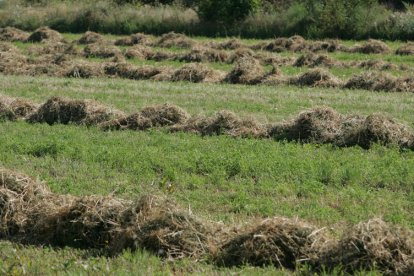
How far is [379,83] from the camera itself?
19.7m

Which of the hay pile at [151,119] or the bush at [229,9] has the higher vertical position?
the hay pile at [151,119]

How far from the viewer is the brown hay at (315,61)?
24031mm

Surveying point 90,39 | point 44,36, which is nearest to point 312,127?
point 90,39

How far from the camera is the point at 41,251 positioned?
7984 mm

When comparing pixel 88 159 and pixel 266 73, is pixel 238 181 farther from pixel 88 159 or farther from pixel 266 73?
pixel 266 73

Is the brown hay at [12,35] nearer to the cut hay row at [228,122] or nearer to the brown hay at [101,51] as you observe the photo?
the brown hay at [101,51]

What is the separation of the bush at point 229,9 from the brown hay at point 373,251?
3187 cm

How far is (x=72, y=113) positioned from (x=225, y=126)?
356cm

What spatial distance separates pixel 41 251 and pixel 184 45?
919 inches

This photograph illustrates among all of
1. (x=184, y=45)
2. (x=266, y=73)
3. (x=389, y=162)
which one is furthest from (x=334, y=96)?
(x=184, y=45)

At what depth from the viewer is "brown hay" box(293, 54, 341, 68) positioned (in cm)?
2403

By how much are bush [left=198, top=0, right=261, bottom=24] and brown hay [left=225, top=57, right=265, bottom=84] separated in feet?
54.6

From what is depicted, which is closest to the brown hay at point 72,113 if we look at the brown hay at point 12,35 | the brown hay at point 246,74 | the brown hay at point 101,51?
the brown hay at point 246,74

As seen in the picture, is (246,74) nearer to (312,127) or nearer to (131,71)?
(131,71)
